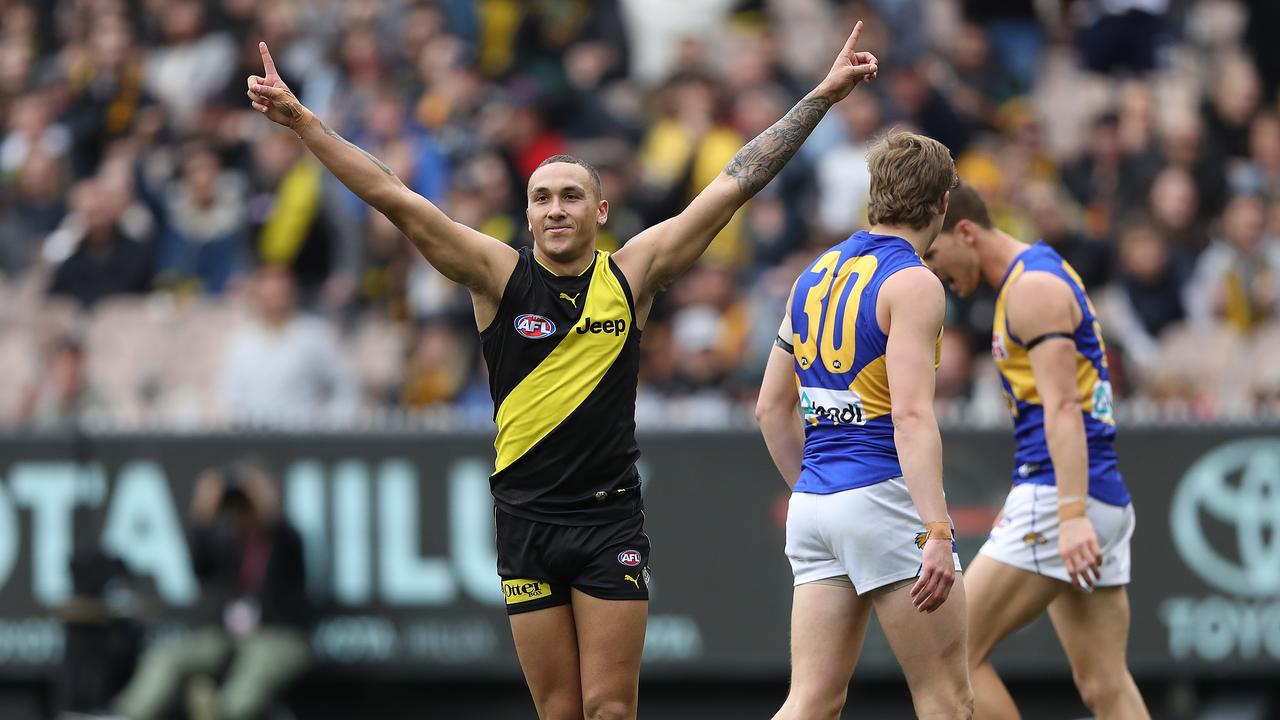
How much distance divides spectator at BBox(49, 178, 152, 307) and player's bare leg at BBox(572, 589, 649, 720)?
9491mm

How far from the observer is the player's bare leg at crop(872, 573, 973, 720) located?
652 centimetres

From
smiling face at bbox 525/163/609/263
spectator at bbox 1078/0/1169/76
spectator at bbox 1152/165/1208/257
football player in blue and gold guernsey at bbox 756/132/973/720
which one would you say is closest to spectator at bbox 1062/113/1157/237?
spectator at bbox 1152/165/1208/257

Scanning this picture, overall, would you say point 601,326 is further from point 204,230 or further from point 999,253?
point 204,230

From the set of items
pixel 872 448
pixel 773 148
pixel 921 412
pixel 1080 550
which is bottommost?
pixel 1080 550

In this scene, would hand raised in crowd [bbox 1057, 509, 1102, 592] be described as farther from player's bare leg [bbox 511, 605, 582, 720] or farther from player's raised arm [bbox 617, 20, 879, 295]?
player's bare leg [bbox 511, 605, 582, 720]

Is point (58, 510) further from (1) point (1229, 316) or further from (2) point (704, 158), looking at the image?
(1) point (1229, 316)

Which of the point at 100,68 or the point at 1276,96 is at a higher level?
the point at 100,68

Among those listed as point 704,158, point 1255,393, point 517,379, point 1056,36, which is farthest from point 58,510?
point 1056,36

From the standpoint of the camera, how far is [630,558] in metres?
6.77

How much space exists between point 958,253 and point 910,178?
3.90 ft

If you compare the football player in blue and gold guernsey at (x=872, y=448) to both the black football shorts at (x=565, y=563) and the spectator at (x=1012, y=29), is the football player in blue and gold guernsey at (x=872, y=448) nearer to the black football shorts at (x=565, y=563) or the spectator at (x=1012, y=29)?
the black football shorts at (x=565, y=563)

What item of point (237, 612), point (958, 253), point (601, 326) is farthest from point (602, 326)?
point (237, 612)

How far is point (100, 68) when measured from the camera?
17.5 m

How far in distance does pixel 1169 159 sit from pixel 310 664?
24.7ft
